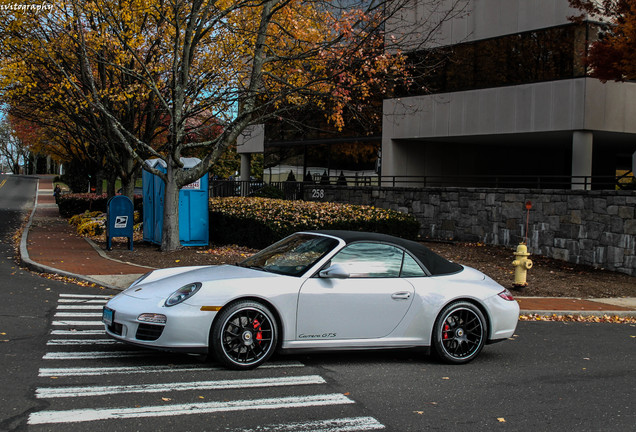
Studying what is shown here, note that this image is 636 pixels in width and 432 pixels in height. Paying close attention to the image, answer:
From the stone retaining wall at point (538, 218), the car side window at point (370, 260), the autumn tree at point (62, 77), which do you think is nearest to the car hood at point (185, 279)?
the car side window at point (370, 260)

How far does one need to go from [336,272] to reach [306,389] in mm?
1185

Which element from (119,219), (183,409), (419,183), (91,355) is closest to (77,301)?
(91,355)

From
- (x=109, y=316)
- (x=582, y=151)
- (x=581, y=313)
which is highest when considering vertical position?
(x=582, y=151)

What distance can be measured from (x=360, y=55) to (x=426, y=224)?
8.05 metres

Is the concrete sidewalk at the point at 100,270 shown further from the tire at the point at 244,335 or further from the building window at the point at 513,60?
the building window at the point at 513,60

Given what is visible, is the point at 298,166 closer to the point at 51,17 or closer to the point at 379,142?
the point at 379,142

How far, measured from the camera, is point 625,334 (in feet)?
31.9

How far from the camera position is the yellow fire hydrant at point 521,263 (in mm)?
12477

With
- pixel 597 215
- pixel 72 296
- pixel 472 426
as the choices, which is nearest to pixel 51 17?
pixel 72 296

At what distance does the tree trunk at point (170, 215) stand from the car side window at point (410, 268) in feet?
32.5

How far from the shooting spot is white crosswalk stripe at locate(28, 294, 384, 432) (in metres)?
4.91

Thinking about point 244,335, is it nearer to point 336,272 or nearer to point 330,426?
point 336,272

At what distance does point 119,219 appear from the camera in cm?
1662

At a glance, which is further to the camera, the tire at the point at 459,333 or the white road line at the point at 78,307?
the white road line at the point at 78,307
